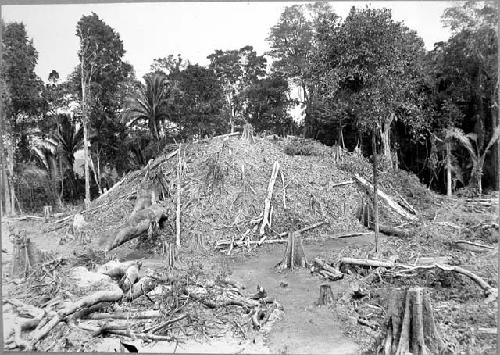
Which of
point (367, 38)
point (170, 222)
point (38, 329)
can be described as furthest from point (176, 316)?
point (367, 38)

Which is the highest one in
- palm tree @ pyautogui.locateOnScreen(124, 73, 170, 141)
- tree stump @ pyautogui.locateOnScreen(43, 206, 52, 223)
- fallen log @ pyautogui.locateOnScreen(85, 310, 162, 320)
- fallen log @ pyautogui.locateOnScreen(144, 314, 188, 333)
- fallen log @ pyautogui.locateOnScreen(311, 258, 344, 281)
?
palm tree @ pyautogui.locateOnScreen(124, 73, 170, 141)

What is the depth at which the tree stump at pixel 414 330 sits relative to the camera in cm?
454

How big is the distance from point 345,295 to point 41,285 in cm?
437

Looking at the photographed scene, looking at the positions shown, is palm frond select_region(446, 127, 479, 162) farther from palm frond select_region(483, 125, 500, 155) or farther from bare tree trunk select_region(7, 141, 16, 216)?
bare tree trunk select_region(7, 141, 16, 216)

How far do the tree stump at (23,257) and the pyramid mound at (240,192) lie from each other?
2.40 meters

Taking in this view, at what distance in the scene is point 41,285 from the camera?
19.1 ft

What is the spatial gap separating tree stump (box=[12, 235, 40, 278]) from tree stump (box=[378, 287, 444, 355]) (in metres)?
5.02

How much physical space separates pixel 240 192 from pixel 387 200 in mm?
4098

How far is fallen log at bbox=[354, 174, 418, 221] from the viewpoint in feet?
35.3

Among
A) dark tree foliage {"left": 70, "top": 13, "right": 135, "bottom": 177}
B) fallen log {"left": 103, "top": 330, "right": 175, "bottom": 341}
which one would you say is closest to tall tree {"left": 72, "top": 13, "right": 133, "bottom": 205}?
dark tree foliage {"left": 70, "top": 13, "right": 135, "bottom": 177}

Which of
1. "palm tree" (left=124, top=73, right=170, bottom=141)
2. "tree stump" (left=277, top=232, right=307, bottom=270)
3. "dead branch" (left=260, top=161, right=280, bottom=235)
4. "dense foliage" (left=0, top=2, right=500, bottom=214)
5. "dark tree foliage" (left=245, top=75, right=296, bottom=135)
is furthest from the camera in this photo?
"dark tree foliage" (left=245, top=75, right=296, bottom=135)

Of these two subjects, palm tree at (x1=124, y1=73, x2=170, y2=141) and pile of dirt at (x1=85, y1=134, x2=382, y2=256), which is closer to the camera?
pile of dirt at (x1=85, y1=134, x2=382, y2=256)

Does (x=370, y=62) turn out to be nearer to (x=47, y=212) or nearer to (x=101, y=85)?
(x=101, y=85)

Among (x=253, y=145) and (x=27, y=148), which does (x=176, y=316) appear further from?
(x=253, y=145)
